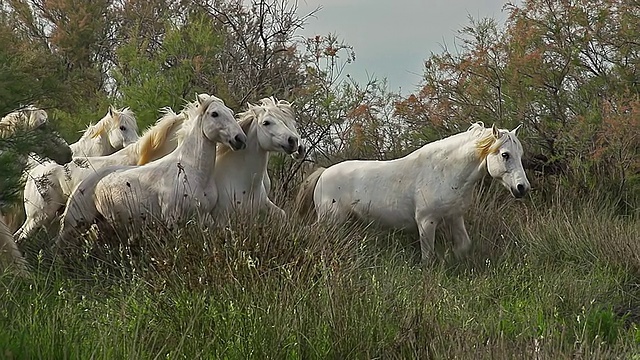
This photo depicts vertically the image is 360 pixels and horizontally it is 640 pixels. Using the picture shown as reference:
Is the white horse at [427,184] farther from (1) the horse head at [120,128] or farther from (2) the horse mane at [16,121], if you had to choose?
(2) the horse mane at [16,121]

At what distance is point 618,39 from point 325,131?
4.22 m

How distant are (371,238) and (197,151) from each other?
70.7 inches

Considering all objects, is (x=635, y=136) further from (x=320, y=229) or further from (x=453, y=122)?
(x=320, y=229)

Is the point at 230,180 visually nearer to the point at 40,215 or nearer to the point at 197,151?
the point at 197,151

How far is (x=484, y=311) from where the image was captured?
6.39 meters

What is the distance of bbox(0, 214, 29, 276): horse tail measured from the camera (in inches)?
244

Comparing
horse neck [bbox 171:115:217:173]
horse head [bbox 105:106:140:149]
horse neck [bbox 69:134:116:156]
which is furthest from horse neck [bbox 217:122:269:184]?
horse neck [bbox 69:134:116:156]

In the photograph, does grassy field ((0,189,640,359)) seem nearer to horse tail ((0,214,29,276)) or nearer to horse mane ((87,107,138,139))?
horse tail ((0,214,29,276))

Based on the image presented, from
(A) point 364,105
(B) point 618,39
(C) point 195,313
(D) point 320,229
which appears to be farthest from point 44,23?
(C) point 195,313

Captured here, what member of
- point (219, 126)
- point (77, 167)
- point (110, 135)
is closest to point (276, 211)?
point (219, 126)

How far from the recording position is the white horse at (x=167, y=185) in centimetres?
774

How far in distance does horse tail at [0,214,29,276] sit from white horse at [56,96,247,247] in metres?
0.82

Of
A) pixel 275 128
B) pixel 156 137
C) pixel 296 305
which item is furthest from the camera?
pixel 156 137

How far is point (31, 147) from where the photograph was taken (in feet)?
19.3
